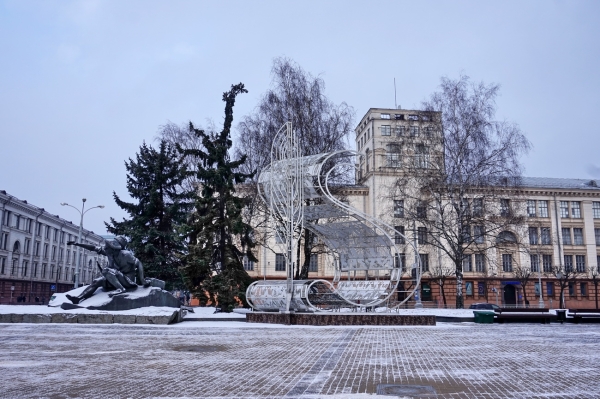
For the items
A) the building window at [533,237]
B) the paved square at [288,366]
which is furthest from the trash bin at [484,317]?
the building window at [533,237]

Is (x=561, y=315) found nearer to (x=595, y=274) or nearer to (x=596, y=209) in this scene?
(x=595, y=274)

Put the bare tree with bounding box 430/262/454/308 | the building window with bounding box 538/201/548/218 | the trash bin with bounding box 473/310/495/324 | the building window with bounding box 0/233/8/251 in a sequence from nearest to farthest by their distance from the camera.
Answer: the trash bin with bounding box 473/310/495/324
the bare tree with bounding box 430/262/454/308
the building window with bounding box 538/201/548/218
the building window with bounding box 0/233/8/251

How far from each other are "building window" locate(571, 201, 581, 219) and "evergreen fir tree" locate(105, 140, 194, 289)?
43235mm

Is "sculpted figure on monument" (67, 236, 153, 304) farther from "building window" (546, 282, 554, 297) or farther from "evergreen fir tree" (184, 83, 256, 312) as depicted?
"building window" (546, 282, 554, 297)

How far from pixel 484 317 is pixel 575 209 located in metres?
40.2

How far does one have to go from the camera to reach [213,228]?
89.9ft

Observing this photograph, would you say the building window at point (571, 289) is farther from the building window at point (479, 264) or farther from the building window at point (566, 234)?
the building window at point (479, 264)

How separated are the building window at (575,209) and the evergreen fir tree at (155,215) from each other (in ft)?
142

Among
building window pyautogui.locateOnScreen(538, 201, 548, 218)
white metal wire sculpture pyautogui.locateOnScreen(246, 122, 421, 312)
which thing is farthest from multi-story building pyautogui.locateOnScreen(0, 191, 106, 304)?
building window pyautogui.locateOnScreen(538, 201, 548, 218)

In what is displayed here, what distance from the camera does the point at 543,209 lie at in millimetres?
55875

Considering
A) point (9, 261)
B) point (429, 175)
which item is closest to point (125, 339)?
point (429, 175)

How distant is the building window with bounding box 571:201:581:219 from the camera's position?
56344mm

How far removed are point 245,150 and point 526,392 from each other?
30.4 metres

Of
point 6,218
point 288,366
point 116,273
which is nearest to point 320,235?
point 116,273
